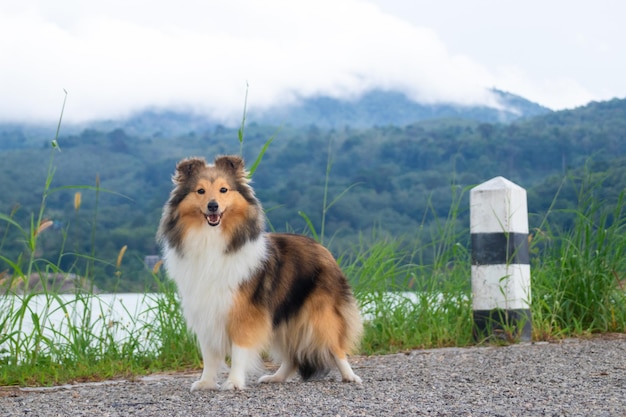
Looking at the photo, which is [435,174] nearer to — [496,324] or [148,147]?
[148,147]

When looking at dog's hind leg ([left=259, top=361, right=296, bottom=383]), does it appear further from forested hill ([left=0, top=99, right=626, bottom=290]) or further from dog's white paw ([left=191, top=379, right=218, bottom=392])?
forested hill ([left=0, top=99, right=626, bottom=290])

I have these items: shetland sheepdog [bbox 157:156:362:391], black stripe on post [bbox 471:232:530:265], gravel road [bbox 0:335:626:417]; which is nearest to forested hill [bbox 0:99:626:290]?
black stripe on post [bbox 471:232:530:265]

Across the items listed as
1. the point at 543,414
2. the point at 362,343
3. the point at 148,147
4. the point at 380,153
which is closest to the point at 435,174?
the point at 380,153

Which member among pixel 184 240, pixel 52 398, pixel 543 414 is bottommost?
pixel 52 398

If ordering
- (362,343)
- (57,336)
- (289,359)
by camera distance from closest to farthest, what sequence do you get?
1. (289,359)
2. (57,336)
3. (362,343)

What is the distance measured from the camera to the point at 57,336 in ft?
20.7

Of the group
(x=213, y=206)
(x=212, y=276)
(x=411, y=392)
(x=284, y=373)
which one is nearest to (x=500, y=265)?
(x=284, y=373)

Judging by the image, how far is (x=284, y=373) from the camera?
5.29 m

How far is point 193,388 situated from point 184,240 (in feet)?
2.90

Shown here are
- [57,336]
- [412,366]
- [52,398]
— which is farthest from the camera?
[57,336]

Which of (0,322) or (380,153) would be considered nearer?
(0,322)

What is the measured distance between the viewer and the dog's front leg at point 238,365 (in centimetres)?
485

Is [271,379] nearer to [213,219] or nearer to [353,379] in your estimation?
[353,379]

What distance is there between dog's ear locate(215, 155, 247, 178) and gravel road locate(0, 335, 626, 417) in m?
1.31
